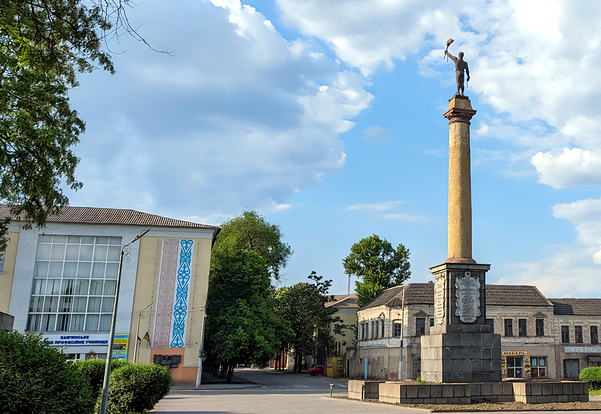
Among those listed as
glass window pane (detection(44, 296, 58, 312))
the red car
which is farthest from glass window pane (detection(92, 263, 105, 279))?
the red car

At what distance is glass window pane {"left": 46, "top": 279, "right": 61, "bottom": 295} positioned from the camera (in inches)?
1569

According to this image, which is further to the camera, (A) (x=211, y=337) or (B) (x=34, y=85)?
(A) (x=211, y=337)

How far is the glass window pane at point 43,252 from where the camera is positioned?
132 ft

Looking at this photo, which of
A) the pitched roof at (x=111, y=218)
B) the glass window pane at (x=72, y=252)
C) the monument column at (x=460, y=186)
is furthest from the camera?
the pitched roof at (x=111, y=218)

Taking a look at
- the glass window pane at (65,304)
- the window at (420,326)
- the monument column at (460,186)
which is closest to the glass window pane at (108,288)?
the glass window pane at (65,304)

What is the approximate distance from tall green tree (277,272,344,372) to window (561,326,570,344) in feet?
77.5

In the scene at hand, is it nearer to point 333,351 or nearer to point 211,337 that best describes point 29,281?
point 211,337

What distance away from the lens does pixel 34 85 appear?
13234 mm

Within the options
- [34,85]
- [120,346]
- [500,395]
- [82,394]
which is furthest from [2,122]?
[120,346]

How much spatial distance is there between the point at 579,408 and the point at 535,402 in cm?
148

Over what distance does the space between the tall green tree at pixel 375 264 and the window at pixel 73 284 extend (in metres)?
29.0

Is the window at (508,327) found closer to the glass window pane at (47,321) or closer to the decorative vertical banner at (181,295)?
the decorative vertical banner at (181,295)

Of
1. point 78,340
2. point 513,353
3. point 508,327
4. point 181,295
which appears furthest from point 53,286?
point 513,353

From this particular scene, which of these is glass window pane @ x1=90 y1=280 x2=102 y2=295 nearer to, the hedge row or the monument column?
the monument column
